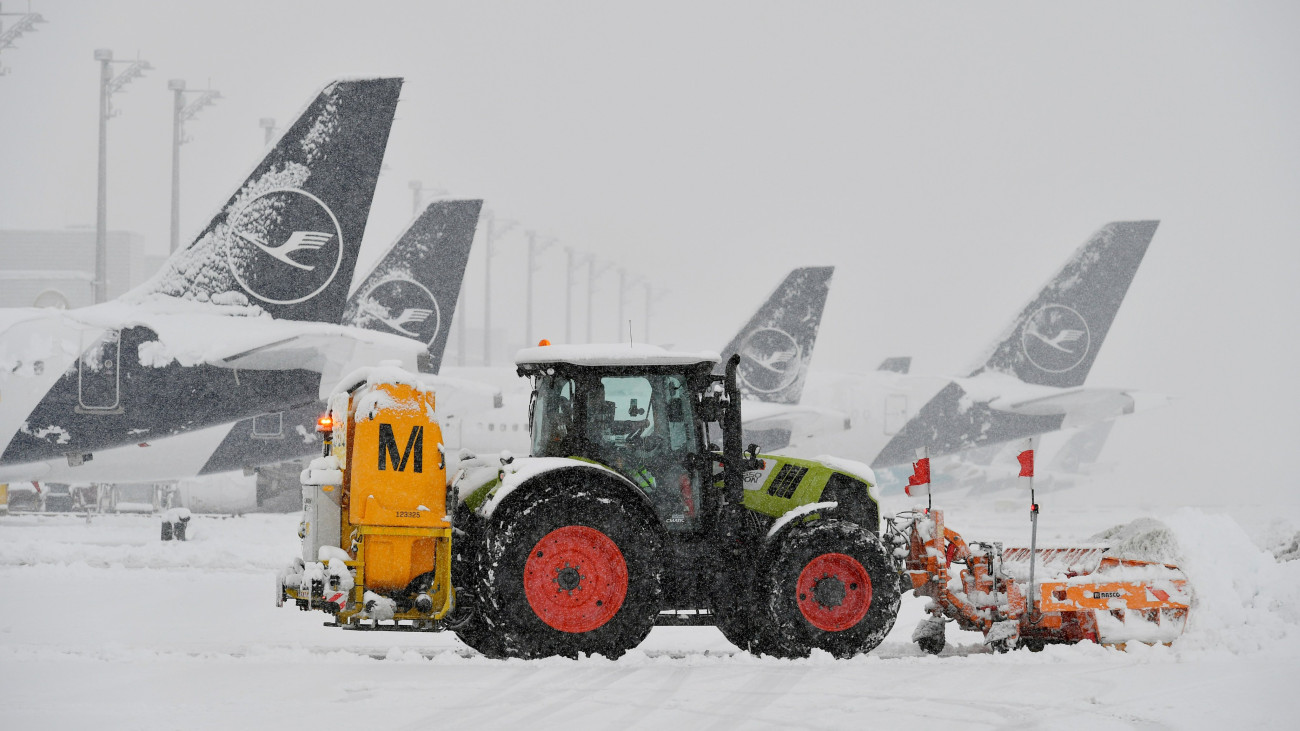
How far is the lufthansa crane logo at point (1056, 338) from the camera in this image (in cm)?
3309

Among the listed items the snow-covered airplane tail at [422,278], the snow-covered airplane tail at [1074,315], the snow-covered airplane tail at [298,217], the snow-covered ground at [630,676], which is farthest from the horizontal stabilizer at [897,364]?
the snow-covered ground at [630,676]

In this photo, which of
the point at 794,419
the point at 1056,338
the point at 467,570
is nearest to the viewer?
the point at 467,570

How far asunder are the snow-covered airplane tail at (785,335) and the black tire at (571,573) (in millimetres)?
23762

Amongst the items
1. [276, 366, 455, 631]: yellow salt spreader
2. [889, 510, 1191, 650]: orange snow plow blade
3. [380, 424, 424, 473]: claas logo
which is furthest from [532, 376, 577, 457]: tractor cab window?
[889, 510, 1191, 650]: orange snow plow blade

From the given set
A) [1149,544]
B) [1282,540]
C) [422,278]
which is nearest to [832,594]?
[1149,544]

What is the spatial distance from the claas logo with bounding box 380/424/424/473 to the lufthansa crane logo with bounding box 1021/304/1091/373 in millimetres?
28046

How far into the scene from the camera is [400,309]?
25.5 m

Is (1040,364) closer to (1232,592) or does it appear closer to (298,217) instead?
(298,217)

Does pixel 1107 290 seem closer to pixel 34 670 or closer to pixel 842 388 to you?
pixel 842 388

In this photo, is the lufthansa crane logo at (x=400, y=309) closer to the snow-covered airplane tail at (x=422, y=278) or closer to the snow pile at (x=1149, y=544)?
the snow-covered airplane tail at (x=422, y=278)

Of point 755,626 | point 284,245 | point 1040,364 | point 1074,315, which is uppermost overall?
point 1074,315

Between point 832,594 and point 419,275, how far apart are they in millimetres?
18337

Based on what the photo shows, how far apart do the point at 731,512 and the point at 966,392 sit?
1002 inches

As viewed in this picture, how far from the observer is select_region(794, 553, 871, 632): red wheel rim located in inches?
334
